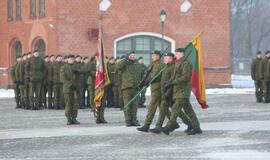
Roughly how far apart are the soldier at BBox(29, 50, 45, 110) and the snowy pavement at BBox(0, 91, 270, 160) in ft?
12.5

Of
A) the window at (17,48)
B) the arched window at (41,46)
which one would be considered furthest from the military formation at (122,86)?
the window at (17,48)

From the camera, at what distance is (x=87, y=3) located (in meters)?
35.3

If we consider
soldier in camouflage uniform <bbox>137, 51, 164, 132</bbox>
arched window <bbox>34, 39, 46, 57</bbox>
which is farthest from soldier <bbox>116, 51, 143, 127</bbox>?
arched window <bbox>34, 39, 46, 57</bbox>

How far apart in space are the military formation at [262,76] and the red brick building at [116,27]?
12.3 meters

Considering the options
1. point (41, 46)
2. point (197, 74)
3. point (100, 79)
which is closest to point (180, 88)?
point (197, 74)

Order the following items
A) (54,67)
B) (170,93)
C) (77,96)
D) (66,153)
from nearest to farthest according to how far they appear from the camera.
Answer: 1. (66,153)
2. (170,93)
3. (77,96)
4. (54,67)

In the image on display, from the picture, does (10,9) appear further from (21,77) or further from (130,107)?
(130,107)

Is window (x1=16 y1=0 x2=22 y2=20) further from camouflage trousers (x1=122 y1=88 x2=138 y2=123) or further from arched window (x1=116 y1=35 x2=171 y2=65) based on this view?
camouflage trousers (x1=122 y1=88 x2=138 y2=123)

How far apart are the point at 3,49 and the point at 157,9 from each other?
941cm

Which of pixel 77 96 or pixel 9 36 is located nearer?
pixel 77 96

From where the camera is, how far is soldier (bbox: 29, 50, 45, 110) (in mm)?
23062

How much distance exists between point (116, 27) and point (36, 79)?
13.5 metres

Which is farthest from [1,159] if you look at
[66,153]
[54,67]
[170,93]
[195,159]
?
[54,67]

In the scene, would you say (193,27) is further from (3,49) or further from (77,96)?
(77,96)
